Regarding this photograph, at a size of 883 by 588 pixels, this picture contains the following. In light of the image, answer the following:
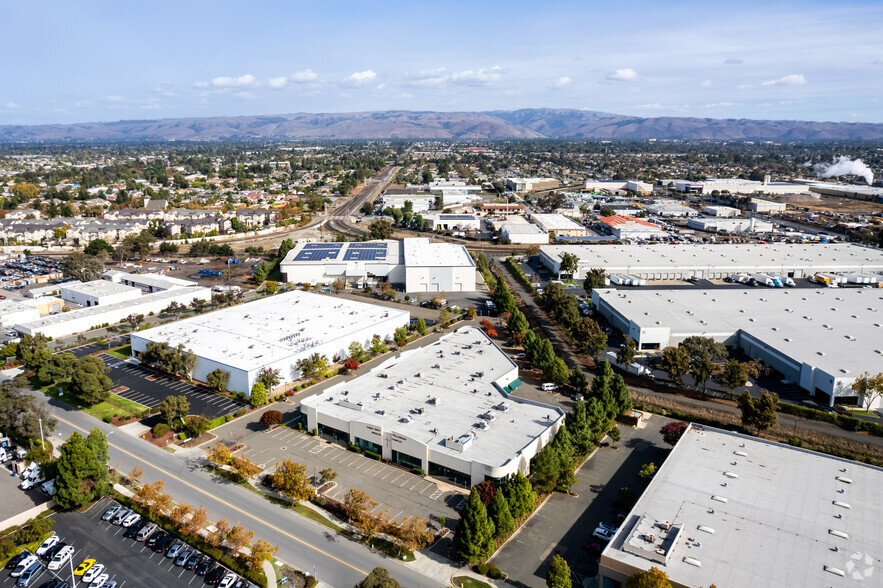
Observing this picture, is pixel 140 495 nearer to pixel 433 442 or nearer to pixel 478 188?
pixel 433 442

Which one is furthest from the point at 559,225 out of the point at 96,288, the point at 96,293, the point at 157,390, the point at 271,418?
the point at 271,418

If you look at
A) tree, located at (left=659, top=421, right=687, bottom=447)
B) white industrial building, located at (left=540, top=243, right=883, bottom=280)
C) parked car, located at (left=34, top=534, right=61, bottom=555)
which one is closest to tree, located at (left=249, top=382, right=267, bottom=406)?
parked car, located at (left=34, top=534, right=61, bottom=555)

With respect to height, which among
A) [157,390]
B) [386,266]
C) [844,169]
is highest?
[844,169]

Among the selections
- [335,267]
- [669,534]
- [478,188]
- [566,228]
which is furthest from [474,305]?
[478,188]

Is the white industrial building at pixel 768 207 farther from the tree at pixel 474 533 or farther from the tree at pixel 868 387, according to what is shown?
the tree at pixel 474 533

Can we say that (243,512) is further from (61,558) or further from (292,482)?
(61,558)

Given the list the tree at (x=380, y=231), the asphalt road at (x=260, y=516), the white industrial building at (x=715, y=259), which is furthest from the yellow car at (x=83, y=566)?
the tree at (x=380, y=231)

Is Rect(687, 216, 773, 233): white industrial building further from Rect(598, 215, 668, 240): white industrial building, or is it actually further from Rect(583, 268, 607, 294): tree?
Rect(583, 268, 607, 294): tree
